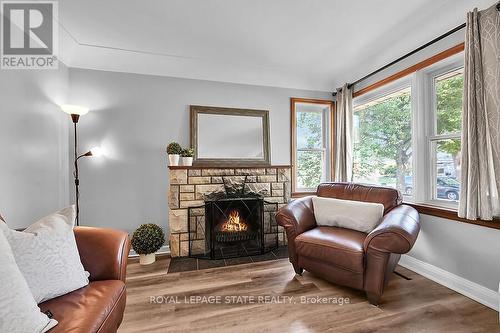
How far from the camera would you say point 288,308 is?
1711mm

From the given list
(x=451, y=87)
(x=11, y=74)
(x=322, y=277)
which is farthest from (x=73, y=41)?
(x=451, y=87)

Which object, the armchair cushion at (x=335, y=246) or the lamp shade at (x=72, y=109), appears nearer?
the armchair cushion at (x=335, y=246)

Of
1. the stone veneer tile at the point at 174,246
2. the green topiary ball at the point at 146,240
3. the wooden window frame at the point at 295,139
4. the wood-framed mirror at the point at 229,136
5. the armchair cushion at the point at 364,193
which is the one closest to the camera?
the armchair cushion at the point at 364,193

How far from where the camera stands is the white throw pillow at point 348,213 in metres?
2.12

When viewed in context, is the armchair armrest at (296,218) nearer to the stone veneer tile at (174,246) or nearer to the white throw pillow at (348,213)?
the white throw pillow at (348,213)

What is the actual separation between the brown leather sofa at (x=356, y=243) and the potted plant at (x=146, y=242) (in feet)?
4.66

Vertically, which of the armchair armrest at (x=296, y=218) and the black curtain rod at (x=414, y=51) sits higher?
the black curtain rod at (x=414, y=51)

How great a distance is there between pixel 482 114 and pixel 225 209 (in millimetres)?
2634

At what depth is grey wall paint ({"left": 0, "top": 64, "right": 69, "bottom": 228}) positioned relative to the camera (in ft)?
5.75

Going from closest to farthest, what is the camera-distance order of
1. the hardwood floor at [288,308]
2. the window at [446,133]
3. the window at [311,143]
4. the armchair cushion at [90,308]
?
the armchair cushion at [90,308]
the hardwood floor at [288,308]
the window at [446,133]
the window at [311,143]

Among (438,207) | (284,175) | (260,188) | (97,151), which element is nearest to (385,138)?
(438,207)

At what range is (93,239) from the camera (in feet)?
4.45

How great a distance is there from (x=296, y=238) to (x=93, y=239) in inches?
64.4

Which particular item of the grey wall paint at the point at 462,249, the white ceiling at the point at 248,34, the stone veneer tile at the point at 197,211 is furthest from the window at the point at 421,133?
the stone veneer tile at the point at 197,211
